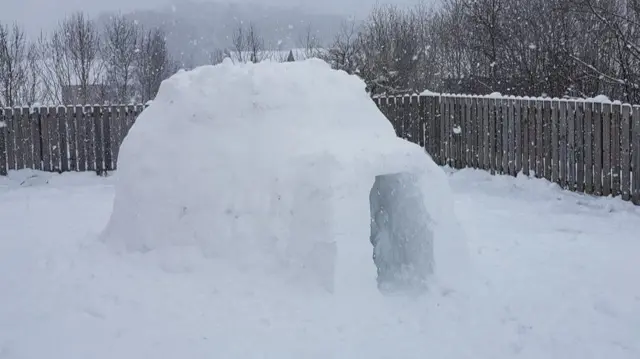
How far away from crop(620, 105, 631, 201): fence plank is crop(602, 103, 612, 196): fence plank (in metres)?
0.28

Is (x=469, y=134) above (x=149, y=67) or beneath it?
beneath

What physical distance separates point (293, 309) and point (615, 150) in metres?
7.11

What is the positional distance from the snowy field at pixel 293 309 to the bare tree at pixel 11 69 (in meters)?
17.2

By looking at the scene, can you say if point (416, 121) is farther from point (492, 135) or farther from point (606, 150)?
point (606, 150)

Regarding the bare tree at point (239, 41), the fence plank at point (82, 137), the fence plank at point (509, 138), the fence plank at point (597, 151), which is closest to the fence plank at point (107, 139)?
the fence plank at point (82, 137)

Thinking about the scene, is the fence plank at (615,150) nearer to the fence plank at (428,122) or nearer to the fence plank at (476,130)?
the fence plank at (476,130)

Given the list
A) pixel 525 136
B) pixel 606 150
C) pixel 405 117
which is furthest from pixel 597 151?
pixel 405 117

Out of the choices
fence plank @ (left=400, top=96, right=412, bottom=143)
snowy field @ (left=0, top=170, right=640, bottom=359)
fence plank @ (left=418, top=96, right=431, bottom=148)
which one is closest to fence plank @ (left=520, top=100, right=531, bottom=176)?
snowy field @ (left=0, top=170, right=640, bottom=359)

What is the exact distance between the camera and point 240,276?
6828mm

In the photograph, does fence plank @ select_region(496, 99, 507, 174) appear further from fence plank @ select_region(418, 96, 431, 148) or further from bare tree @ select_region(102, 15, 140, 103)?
bare tree @ select_region(102, 15, 140, 103)

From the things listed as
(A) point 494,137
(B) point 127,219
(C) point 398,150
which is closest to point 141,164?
(B) point 127,219

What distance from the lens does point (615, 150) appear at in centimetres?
1122

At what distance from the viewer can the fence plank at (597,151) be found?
11492 millimetres

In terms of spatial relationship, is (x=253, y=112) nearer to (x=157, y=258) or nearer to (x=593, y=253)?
(x=157, y=258)
